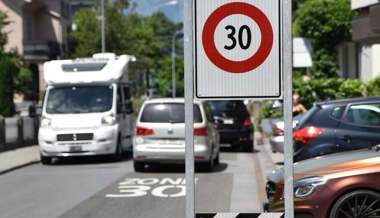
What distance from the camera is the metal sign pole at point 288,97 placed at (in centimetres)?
524

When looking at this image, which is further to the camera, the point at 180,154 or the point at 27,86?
the point at 27,86

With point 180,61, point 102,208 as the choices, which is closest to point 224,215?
point 102,208

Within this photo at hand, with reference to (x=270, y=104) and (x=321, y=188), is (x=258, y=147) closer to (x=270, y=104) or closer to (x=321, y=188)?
(x=270, y=104)

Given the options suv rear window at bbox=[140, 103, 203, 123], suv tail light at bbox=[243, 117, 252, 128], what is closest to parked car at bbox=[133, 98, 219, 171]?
suv rear window at bbox=[140, 103, 203, 123]

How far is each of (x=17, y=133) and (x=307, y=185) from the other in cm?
1825

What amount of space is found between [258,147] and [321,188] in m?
18.8

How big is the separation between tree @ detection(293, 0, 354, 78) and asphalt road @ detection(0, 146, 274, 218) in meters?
11.8

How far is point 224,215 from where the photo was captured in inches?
227

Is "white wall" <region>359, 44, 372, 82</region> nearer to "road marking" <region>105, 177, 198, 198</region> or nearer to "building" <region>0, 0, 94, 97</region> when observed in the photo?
"road marking" <region>105, 177, 198, 198</region>

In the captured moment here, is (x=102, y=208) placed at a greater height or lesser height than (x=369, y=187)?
lesser

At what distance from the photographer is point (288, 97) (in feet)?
17.3

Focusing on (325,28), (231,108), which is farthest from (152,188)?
(325,28)

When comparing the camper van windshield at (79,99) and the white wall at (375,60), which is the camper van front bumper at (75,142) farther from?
the white wall at (375,60)

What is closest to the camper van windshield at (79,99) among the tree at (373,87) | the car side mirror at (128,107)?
the car side mirror at (128,107)
